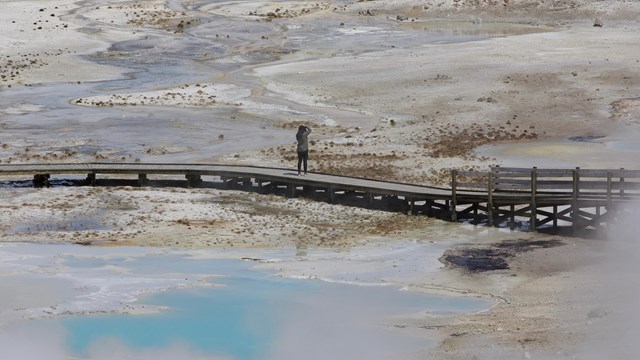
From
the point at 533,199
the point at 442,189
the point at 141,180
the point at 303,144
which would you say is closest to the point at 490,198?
the point at 533,199

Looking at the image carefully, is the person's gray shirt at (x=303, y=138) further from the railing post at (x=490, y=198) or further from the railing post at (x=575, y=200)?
the railing post at (x=575, y=200)

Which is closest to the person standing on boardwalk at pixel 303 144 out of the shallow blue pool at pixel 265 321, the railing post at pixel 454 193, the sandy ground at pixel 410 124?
the sandy ground at pixel 410 124

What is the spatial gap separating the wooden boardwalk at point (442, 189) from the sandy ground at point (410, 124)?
29.7 inches

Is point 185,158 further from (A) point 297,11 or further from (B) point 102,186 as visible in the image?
(A) point 297,11

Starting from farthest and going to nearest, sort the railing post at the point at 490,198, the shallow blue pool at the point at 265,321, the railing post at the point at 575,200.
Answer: the railing post at the point at 490,198
the railing post at the point at 575,200
the shallow blue pool at the point at 265,321

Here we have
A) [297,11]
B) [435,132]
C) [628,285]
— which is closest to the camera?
[628,285]

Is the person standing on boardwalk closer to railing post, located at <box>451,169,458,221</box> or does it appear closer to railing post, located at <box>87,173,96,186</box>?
railing post, located at <box>451,169,458,221</box>

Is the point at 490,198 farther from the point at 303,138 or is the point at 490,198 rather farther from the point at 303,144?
the point at 303,144

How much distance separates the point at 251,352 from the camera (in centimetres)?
2420

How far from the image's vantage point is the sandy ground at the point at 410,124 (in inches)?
1163

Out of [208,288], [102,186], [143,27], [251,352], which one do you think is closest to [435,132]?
[102,186]

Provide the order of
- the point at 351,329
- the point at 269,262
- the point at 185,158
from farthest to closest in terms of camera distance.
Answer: the point at 185,158, the point at 269,262, the point at 351,329

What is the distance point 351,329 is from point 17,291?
771cm

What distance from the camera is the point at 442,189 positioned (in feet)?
127
